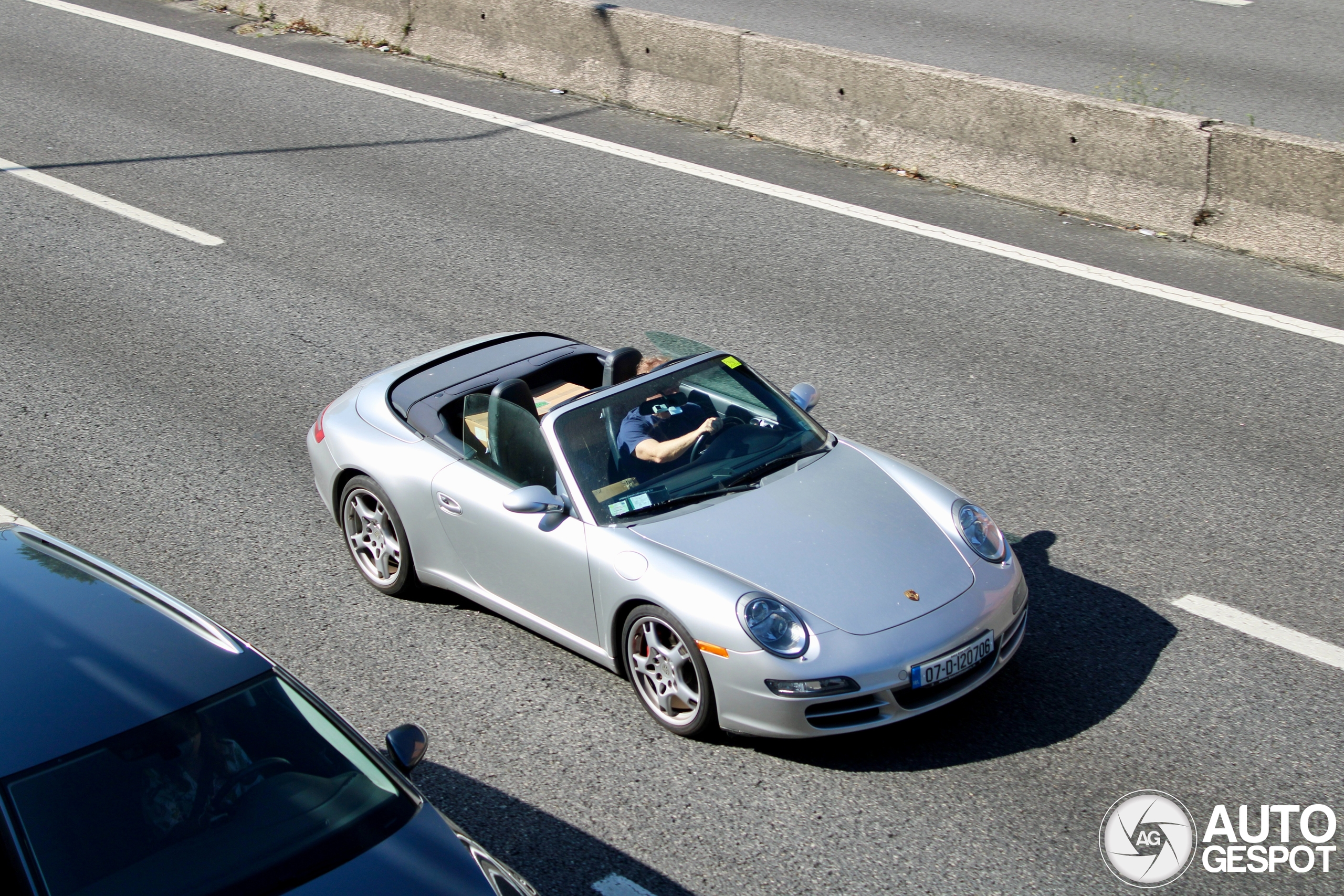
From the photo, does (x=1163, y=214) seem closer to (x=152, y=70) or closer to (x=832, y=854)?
(x=832, y=854)

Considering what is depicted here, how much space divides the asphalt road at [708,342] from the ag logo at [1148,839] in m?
0.05

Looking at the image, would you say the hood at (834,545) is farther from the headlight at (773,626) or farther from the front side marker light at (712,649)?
the front side marker light at (712,649)

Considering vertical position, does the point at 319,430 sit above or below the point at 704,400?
below

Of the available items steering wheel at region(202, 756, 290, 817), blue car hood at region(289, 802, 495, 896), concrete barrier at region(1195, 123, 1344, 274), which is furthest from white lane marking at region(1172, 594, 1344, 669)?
concrete barrier at region(1195, 123, 1344, 274)

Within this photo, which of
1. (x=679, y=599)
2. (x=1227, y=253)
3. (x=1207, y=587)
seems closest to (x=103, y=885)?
(x=679, y=599)

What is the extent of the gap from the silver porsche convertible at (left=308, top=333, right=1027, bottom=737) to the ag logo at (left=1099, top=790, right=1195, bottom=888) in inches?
27.7

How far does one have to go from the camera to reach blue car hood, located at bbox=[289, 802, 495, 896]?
3.11 meters

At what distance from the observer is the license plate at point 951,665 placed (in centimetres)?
456

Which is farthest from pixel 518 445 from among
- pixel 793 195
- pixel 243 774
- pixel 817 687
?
pixel 793 195

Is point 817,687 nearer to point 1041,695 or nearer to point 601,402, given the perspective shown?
point 1041,695

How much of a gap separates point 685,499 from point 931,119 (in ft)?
21.0

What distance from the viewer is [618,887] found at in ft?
13.6

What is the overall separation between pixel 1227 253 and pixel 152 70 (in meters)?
11.3

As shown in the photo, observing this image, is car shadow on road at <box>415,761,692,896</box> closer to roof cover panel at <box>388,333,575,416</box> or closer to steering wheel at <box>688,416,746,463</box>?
steering wheel at <box>688,416,746,463</box>
